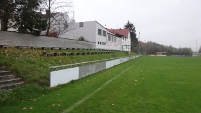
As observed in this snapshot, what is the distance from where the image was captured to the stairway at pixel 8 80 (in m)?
10.4

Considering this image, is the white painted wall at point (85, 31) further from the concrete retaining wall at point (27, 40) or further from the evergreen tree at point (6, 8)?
the evergreen tree at point (6, 8)

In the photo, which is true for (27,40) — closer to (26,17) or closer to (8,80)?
(26,17)

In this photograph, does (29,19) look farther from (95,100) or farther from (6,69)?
(95,100)

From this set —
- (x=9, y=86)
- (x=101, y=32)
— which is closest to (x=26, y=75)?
(x=9, y=86)

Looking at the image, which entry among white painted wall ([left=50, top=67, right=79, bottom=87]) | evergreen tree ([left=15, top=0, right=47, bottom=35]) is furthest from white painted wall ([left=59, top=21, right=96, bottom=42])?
white painted wall ([left=50, top=67, right=79, bottom=87])

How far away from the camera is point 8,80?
10984 millimetres

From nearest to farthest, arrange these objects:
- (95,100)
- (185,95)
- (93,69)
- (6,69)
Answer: (95,100) < (185,95) < (6,69) < (93,69)

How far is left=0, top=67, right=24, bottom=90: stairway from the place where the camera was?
1042 cm

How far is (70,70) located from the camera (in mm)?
14445

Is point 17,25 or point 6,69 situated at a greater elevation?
point 17,25

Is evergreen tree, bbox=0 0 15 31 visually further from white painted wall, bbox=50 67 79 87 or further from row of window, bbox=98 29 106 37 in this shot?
row of window, bbox=98 29 106 37

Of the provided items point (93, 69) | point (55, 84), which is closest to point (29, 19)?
point (93, 69)

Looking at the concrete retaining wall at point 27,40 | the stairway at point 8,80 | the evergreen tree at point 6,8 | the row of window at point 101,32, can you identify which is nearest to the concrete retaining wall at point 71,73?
the stairway at point 8,80

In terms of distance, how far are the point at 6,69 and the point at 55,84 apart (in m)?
2.76
